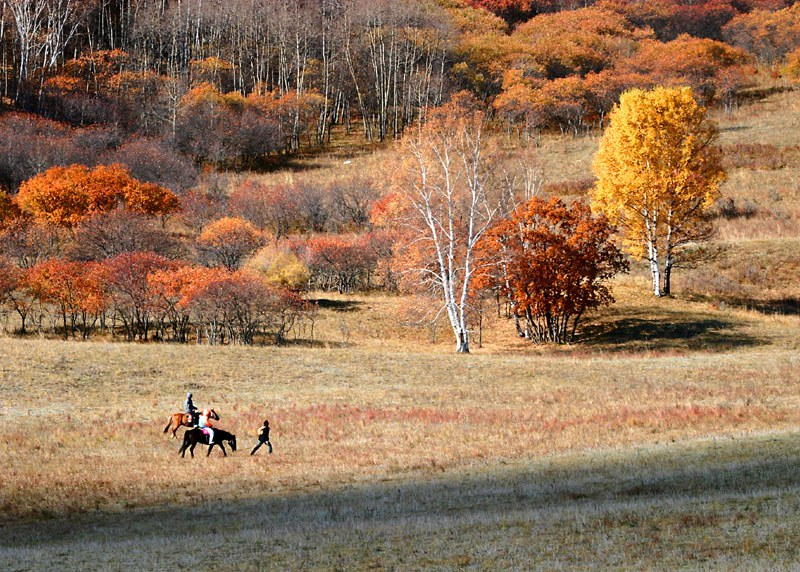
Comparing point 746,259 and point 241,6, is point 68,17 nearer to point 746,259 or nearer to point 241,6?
point 241,6

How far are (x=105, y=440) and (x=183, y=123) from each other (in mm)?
100189

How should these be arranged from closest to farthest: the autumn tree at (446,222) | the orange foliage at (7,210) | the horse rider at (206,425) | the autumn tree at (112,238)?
the horse rider at (206,425)
the autumn tree at (446,222)
the autumn tree at (112,238)
the orange foliage at (7,210)

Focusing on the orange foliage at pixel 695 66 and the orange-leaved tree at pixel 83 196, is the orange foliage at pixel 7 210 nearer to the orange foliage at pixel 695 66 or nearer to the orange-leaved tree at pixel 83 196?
the orange-leaved tree at pixel 83 196

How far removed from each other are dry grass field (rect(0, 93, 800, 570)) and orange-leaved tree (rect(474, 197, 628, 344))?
2.38m

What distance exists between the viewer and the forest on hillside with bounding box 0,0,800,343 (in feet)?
174

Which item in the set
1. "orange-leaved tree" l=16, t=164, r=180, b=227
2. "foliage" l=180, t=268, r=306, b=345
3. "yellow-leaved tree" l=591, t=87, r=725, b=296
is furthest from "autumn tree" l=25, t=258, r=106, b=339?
"yellow-leaved tree" l=591, t=87, r=725, b=296

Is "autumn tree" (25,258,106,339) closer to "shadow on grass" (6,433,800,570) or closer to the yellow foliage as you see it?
the yellow foliage

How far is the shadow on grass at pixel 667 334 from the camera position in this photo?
1838 inches

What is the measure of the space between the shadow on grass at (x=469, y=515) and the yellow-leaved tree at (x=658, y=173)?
121 ft

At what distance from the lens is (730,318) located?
171 ft

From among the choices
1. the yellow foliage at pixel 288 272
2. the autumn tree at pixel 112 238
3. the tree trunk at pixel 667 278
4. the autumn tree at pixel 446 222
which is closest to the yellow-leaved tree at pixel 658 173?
the tree trunk at pixel 667 278

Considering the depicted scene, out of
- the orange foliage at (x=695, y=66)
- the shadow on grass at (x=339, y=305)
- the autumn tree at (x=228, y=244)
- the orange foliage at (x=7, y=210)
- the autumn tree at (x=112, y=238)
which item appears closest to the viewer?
Answer: the shadow on grass at (x=339, y=305)

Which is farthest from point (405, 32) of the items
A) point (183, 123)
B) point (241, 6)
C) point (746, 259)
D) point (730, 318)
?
point (730, 318)

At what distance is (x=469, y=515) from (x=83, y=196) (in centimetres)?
6713
